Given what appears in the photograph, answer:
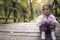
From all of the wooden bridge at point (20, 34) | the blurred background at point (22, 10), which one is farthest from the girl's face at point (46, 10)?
the blurred background at point (22, 10)

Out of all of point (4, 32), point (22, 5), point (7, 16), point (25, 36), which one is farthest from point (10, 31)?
point (22, 5)

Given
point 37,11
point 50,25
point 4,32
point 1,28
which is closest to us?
point 50,25

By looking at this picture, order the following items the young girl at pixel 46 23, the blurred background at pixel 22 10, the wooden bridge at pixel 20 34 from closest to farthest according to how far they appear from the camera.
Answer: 1. the young girl at pixel 46 23
2. the wooden bridge at pixel 20 34
3. the blurred background at pixel 22 10

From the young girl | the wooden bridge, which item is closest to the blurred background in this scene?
the wooden bridge

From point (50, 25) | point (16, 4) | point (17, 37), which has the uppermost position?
point (16, 4)

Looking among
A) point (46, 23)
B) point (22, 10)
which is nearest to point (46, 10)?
point (46, 23)

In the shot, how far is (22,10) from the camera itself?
169 inches

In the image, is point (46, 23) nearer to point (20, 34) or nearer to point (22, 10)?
point (20, 34)

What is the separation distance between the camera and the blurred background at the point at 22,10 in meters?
3.86

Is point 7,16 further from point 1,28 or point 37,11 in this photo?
point 1,28

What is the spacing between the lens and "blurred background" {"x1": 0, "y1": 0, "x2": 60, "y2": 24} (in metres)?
3.86

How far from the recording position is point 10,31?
2557 millimetres

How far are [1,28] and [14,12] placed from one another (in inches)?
57.4

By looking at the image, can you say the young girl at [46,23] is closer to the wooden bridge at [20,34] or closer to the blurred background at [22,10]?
the wooden bridge at [20,34]
